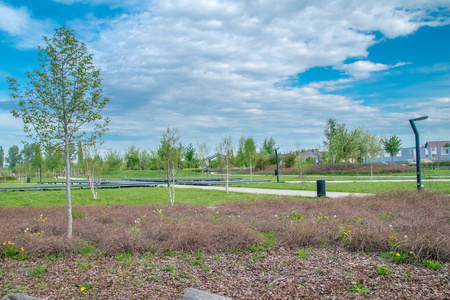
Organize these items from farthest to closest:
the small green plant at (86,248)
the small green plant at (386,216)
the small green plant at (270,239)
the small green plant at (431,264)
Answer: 1. the small green plant at (386,216)
2. the small green plant at (270,239)
3. the small green plant at (86,248)
4. the small green plant at (431,264)

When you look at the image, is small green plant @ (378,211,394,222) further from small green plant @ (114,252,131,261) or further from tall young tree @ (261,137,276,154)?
tall young tree @ (261,137,276,154)

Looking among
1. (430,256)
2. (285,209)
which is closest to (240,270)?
(430,256)

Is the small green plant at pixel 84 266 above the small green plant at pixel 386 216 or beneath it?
beneath

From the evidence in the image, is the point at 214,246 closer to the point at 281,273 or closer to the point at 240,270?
the point at 240,270

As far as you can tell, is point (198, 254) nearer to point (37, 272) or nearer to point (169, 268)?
point (169, 268)

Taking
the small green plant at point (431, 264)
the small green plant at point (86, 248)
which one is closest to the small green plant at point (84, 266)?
the small green plant at point (86, 248)

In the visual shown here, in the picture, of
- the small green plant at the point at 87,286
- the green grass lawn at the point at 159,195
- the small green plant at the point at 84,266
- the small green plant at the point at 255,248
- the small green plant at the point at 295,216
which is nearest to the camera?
the small green plant at the point at 87,286

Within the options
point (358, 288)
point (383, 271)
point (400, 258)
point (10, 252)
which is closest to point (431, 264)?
point (400, 258)

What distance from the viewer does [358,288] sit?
3.98m

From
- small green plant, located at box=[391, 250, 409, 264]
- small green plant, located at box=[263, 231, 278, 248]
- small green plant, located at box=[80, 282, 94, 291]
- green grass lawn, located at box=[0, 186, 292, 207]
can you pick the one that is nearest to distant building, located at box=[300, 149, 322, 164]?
green grass lawn, located at box=[0, 186, 292, 207]

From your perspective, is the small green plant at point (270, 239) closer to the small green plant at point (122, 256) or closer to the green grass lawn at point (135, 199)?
the small green plant at point (122, 256)

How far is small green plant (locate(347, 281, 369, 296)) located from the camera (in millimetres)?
3907

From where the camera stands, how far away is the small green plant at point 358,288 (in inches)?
154

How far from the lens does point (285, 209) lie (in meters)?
9.52
